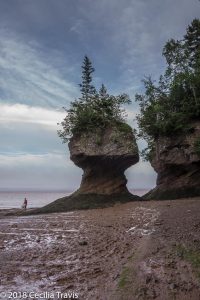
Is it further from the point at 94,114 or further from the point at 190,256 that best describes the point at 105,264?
the point at 94,114

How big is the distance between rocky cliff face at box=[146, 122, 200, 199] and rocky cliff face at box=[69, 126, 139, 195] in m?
3.13

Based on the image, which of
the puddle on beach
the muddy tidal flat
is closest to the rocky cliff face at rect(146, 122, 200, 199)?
the puddle on beach

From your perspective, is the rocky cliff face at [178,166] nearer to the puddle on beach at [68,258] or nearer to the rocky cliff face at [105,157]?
the rocky cliff face at [105,157]

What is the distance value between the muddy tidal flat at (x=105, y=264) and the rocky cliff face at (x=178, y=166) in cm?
1981

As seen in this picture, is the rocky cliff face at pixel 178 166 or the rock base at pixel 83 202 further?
the rocky cliff face at pixel 178 166

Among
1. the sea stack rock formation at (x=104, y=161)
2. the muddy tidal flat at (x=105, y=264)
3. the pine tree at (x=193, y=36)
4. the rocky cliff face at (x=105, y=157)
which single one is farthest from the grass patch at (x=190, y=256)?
the pine tree at (x=193, y=36)

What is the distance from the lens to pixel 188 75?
3756 cm

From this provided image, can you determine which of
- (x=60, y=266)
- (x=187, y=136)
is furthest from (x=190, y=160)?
(x=60, y=266)

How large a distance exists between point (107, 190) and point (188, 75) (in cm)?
1539

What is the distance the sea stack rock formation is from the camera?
122ft

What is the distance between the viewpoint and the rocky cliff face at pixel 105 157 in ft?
123

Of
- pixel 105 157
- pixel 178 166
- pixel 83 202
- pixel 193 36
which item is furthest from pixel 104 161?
pixel 193 36

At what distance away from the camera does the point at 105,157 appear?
37.2 m

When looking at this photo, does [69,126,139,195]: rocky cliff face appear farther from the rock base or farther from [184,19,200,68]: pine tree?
[184,19,200,68]: pine tree
